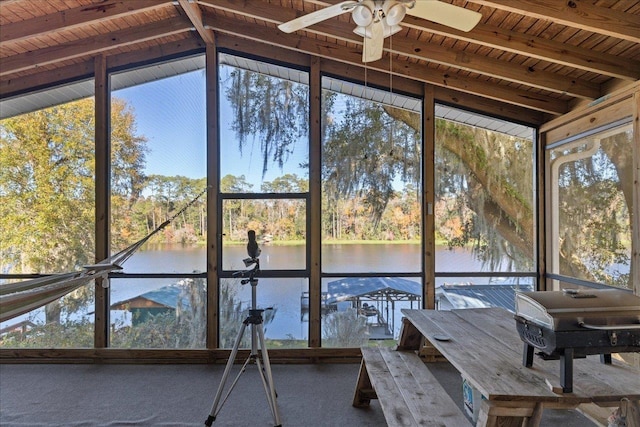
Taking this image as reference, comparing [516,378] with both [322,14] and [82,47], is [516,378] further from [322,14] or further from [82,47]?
[82,47]

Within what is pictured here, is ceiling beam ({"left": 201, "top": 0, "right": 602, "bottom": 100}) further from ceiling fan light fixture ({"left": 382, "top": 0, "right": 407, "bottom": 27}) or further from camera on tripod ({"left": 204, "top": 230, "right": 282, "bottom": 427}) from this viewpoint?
camera on tripod ({"left": 204, "top": 230, "right": 282, "bottom": 427})

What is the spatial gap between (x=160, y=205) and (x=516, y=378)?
331cm

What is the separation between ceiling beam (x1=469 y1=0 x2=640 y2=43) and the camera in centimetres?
204

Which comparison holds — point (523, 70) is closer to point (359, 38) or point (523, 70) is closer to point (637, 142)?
point (637, 142)


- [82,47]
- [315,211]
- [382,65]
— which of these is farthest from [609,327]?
[82,47]

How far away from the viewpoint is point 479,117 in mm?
3422

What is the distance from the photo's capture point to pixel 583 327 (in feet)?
4.08

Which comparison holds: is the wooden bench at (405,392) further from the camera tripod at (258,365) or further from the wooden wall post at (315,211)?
the wooden wall post at (315,211)

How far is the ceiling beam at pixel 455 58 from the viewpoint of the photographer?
107 inches

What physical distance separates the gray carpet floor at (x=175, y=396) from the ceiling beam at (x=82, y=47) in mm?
2923

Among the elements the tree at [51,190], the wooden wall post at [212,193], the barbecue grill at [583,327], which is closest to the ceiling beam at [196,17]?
the wooden wall post at [212,193]

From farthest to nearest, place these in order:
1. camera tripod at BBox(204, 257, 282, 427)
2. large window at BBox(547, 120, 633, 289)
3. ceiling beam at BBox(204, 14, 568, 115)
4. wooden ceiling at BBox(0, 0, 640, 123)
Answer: ceiling beam at BBox(204, 14, 568, 115)
large window at BBox(547, 120, 633, 289)
wooden ceiling at BBox(0, 0, 640, 123)
camera tripod at BBox(204, 257, 282, 427)

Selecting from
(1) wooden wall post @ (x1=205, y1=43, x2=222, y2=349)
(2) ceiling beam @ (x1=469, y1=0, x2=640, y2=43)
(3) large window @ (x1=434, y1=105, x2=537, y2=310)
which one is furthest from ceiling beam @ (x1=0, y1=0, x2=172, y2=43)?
(3) large window @ (x1=434, y1=105, x2=537, y2=310)

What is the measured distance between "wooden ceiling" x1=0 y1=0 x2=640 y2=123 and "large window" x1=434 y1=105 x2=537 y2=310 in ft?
0.87
